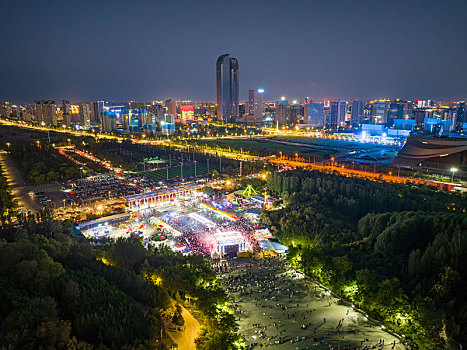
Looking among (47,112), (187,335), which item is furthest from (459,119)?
(47,112)

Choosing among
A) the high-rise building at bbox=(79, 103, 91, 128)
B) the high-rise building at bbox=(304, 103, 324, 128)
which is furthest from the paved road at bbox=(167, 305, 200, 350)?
the high-rise building at bbox=(304, 103, 324, 128)

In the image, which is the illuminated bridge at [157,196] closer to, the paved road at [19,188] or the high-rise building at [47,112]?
the paved road at [19,188]

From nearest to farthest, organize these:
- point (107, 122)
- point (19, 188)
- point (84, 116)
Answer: point (19, 188) < point (107, 122) < point (84, 116)

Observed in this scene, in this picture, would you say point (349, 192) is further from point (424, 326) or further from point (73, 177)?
point (73, 177)

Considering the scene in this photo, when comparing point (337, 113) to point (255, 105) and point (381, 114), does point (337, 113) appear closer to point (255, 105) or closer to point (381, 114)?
point (381, 114)

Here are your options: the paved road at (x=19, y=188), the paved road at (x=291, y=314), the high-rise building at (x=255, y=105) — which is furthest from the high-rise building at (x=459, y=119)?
the paved road at (x=19, y=188)

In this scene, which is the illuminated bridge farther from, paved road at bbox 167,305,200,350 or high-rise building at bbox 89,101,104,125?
high-rise building at bbox 89,101,104,125
